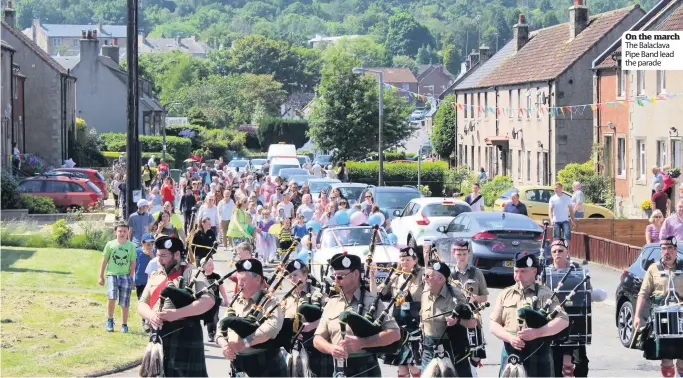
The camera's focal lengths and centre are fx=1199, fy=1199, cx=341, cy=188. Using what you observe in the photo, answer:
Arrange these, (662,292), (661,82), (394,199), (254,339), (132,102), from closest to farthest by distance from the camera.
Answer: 1. (254,339)
2. (662,292)
3. (132,102)
4. (394,199)
5. (661,82)

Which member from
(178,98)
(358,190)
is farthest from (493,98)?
(178,98)

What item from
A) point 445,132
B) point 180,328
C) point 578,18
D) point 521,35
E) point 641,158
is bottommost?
point 180,328

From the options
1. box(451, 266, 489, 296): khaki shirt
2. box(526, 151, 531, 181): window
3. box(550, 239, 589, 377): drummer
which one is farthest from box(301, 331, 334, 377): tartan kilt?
box(526, 151, 531, 181): window

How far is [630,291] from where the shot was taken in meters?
15.6

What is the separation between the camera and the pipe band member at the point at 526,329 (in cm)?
1014

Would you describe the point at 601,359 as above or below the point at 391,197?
below

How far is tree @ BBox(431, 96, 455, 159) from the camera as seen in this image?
80375 millimetres

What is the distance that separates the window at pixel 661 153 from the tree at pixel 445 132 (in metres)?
41.0

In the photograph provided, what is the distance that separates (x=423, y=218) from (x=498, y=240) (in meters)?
4.58

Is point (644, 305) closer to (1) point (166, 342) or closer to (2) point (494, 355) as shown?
(2) point (494, 355)

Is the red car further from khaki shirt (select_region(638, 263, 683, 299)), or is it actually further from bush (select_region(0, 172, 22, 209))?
khaki shirt (select_region(638, 263, 683, 299))

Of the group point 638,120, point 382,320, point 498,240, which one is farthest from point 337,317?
point 638,120

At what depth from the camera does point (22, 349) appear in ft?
47.9

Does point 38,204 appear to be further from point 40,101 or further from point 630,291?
point 630,291
